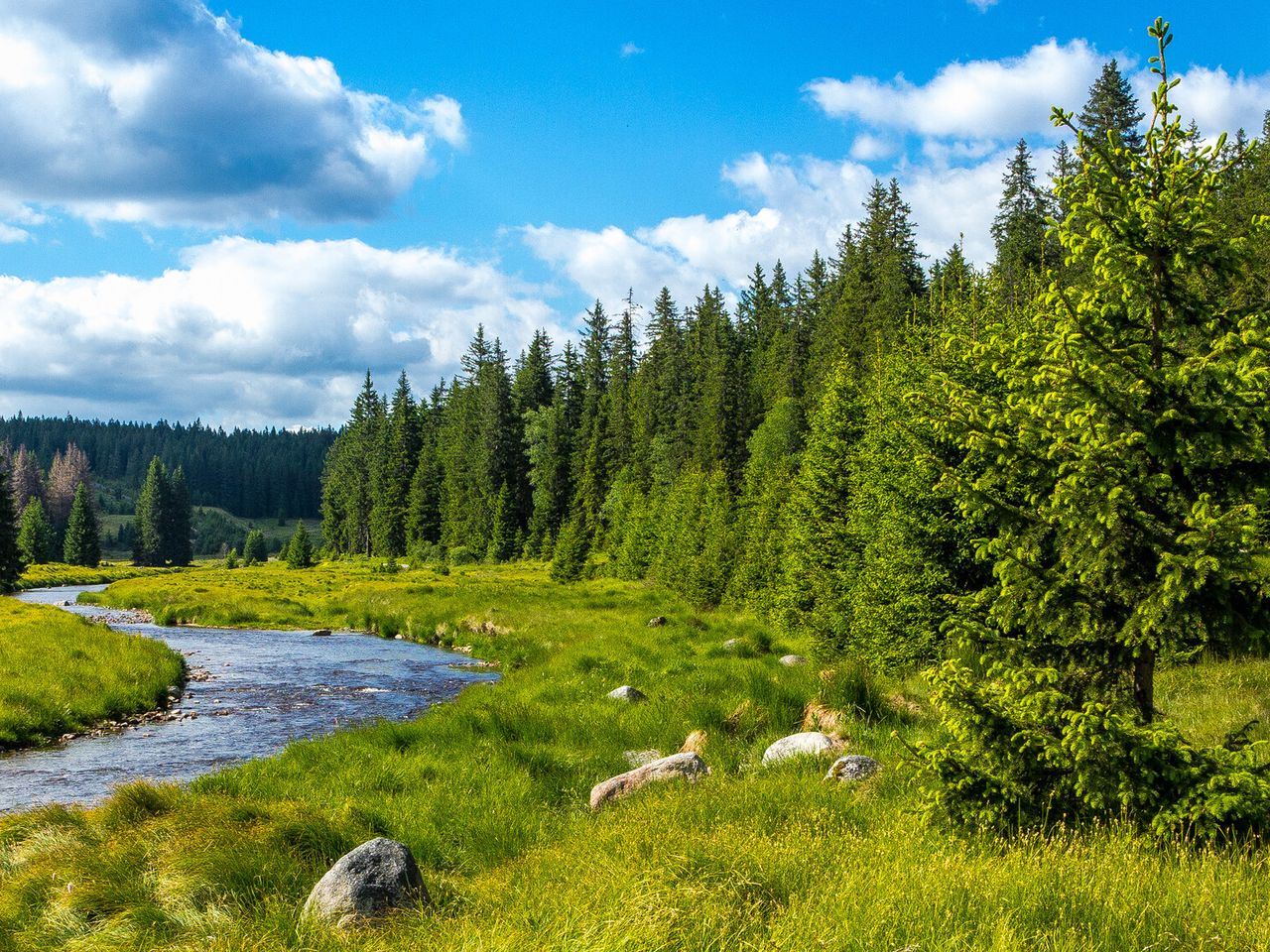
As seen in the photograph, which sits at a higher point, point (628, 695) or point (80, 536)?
point (628, 695)

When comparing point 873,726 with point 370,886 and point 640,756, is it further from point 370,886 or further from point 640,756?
point 370,886

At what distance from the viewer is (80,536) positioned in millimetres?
104938

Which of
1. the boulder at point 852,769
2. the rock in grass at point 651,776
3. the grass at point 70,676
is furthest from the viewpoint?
the grass at point 70,676

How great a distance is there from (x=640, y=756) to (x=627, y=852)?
252 inches

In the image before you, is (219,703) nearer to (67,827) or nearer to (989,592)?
(67,827)

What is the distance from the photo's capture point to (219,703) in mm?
21391

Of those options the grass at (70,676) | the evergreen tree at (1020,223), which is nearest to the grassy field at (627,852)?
the grass at (70,676)

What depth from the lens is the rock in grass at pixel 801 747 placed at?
11.3m

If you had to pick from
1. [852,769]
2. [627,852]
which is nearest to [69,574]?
[852,769]

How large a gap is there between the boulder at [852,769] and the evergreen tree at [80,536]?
388 feet

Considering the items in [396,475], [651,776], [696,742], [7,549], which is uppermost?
[396,475]

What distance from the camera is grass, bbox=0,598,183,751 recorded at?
59.0ft

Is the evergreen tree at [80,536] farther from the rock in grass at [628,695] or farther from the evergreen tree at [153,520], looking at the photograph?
the rock in grass at [628,695]

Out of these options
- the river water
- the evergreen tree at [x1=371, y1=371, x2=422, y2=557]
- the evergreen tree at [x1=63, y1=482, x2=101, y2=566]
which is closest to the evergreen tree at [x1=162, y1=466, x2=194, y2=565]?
the evergreen tree at [x1=63, y1=482, x2=101, y2=566]
